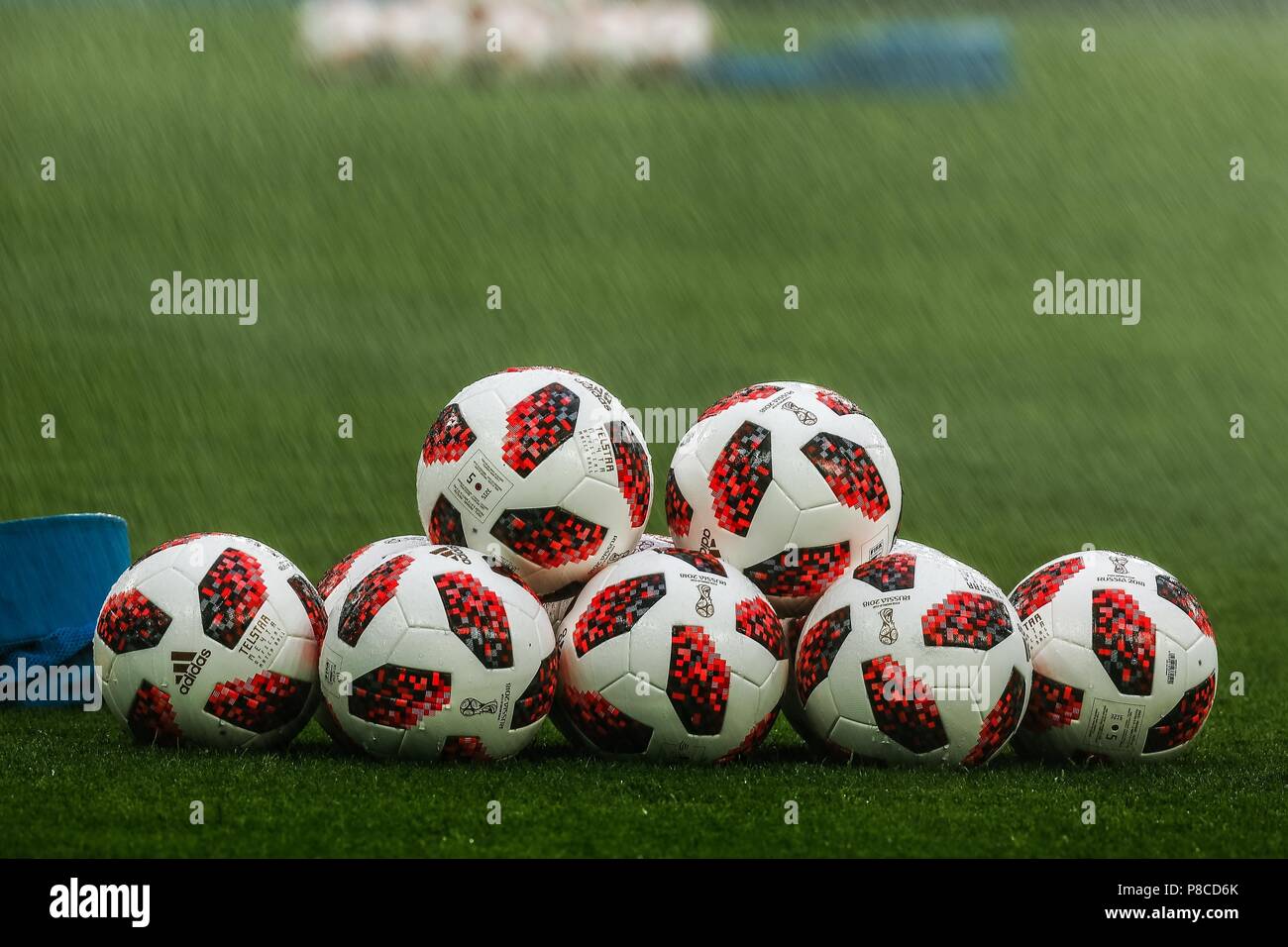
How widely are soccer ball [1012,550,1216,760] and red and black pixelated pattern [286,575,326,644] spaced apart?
10.8 ft

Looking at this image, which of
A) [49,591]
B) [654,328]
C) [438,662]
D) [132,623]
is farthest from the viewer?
[654,328]

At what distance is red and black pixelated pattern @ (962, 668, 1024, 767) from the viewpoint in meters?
7.45

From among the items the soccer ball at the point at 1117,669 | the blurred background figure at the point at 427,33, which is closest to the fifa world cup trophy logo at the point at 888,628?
the soccer ball at the point at 1117,669

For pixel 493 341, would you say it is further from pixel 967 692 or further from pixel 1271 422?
pixel 967 692

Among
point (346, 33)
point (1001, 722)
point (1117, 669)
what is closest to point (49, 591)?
point (1001, 722)

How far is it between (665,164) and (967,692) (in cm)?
2805

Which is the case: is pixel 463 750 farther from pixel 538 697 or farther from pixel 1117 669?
pixel 1117 669

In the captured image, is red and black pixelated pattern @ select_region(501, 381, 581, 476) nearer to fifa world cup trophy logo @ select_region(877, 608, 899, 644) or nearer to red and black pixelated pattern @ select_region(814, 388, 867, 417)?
red and black pixelated pattern @ select_region(814, 388, 867, 417)

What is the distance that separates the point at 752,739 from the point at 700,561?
32.9 inches

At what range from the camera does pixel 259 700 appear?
750 cm

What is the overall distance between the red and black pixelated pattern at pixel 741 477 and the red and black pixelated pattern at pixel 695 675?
698 millimetres

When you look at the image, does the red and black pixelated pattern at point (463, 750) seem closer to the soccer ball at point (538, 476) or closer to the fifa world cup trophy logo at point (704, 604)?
the soccer ball at point (538, 476)

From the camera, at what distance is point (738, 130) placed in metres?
36.2

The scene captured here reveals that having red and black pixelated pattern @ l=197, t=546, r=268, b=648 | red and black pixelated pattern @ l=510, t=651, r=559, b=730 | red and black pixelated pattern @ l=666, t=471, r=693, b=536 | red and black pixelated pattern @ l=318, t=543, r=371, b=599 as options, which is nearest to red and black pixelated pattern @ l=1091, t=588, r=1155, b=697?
red and black pixelated pattern @ l=666, t=471, r=693, b=536
